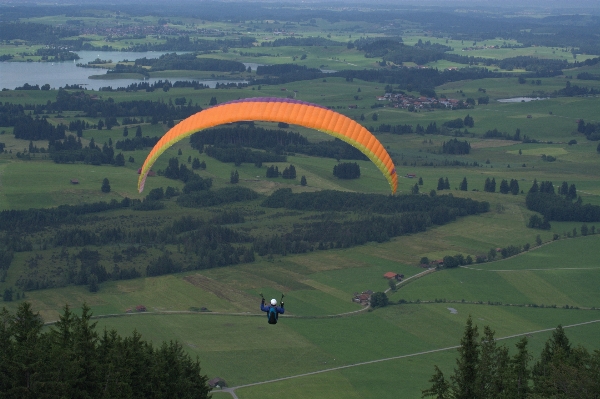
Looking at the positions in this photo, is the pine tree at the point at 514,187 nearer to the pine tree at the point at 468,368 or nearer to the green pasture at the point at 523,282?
the green pasture at the point at 523,282

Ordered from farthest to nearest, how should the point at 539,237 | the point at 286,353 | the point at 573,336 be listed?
the point at 539,237 → the point at 573,336 → the point at 286,353

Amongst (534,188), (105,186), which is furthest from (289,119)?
(534,188)

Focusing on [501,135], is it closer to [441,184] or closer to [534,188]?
[534,188]

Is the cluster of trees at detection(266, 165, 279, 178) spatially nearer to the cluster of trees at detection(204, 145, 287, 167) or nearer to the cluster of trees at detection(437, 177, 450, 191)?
the cluster of trees at detection(204, 145, 287, 167)

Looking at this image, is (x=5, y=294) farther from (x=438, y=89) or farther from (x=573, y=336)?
(x=438, y=89)

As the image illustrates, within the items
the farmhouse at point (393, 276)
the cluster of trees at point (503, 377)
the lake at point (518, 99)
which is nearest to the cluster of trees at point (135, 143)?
the farmhouse at point (393, 276)

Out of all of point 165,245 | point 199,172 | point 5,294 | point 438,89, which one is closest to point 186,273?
point 165,245

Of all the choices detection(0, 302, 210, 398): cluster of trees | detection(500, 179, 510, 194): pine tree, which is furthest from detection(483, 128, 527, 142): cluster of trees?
detection(0, 302, 210, 398): cluster of trees

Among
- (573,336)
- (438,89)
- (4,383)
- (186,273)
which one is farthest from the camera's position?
(438,89)
